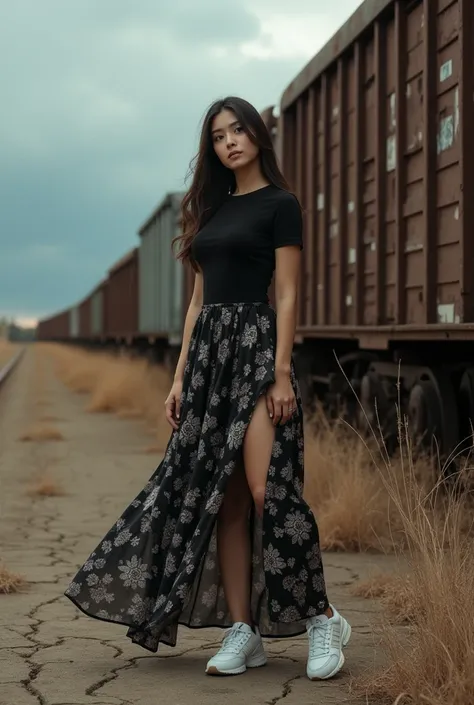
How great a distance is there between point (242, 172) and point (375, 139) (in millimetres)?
4210

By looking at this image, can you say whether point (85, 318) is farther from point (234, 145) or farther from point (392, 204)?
point (234, 145)

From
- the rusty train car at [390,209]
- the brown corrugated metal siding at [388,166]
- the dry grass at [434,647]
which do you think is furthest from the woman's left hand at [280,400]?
the brown corrugated metal siding at [388,166]

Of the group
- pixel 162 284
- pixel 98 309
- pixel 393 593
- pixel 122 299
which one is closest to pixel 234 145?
pixel 393 593

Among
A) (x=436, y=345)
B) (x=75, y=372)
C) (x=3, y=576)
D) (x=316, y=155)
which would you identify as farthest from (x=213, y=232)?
(x=75, y=372)

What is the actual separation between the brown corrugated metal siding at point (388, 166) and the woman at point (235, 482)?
240 cm

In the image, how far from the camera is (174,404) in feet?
15.0

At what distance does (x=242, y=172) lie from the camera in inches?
177

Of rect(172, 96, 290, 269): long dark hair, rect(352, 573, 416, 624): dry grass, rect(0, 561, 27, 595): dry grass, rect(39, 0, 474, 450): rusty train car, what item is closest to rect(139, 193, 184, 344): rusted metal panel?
rect(39, 0, 474, 450): rusty train car

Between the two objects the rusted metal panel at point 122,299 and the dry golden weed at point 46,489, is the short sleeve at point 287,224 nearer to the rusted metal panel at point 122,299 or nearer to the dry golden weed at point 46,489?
the dry golden weed at point 46,489

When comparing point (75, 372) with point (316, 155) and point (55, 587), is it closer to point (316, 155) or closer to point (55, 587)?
point (316, 155)

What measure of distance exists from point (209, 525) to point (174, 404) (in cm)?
56

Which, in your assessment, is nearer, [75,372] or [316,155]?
[316,155]

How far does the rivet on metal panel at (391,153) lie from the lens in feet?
26.8

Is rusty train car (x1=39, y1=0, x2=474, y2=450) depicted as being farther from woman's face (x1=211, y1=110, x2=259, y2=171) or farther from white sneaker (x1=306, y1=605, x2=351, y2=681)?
white sneaker (x1=306, y1=605, x2=351, y2=681)
